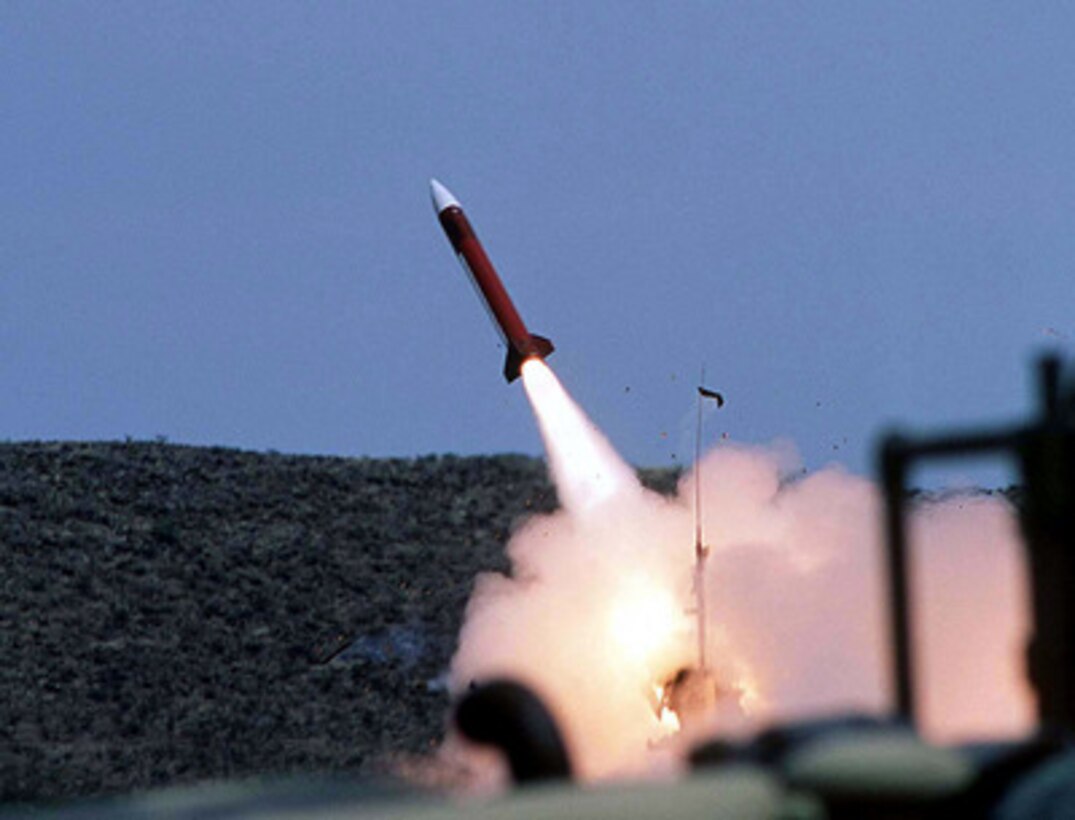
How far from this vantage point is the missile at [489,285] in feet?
108

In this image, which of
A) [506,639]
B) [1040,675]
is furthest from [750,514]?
[1040,675]

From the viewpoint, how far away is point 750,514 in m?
31.2

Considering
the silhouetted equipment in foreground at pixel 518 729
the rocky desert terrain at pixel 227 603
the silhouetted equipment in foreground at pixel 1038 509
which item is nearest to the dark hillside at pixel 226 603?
the rocky desert terrain at pixel 227 603

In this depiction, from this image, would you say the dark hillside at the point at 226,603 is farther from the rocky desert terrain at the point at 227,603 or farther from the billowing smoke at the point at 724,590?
the billowing smoke at the point at 724,590

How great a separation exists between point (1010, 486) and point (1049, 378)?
6292 cm

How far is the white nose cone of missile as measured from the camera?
119 feet

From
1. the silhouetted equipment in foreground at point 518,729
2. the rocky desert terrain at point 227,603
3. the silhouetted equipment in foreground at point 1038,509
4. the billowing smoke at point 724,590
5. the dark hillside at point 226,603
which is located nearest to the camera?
the silhouetted equipment in foreground at point 518,729

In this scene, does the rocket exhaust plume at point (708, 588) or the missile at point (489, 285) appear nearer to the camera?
the rocket exhaust plume at point (708, 588)

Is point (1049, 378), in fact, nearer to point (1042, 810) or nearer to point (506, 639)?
point (1042, 810)

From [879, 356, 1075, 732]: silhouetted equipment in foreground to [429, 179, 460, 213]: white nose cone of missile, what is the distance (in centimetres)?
2778

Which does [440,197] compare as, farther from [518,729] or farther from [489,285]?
[518,729]

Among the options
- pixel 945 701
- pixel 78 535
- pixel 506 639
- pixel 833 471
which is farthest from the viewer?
pixel 78 535

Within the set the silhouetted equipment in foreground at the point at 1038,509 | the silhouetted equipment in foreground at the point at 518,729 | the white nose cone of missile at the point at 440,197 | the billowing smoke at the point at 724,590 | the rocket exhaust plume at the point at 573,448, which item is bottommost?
the silhouetted equipment in foreground at the point at 518,729

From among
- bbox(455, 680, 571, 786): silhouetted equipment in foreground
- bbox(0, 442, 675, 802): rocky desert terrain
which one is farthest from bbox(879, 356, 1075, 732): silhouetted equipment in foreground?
bbox(0, 442, 675, 802): rocky desert terrain
